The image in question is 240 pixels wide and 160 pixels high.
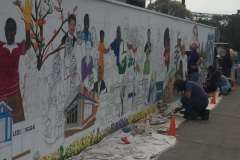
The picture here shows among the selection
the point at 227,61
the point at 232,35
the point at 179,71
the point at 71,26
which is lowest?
the point at 179,71

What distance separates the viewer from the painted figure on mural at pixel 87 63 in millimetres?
5637

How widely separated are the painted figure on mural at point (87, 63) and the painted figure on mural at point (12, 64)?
4.56 feet

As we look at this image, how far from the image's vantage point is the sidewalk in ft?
Answer: 20.1

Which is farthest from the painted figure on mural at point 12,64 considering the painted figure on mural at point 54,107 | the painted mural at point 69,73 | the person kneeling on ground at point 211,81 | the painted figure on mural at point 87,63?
the person kneeling on ground at point 211,81

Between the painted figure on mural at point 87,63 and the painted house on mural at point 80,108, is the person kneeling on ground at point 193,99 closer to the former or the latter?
the painted house on mural at point 80,108

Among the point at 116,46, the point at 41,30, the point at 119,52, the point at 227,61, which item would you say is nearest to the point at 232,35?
the point at 227,61

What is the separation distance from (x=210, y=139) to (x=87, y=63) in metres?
3.08

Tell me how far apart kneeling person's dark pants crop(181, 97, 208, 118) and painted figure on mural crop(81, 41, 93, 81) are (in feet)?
11.7

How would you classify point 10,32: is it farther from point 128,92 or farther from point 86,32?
point 128,92

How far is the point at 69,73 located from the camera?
5.27 m

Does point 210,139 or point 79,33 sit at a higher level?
point 79,33

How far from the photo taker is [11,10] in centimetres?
402

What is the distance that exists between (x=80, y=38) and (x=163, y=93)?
4793 millimetres

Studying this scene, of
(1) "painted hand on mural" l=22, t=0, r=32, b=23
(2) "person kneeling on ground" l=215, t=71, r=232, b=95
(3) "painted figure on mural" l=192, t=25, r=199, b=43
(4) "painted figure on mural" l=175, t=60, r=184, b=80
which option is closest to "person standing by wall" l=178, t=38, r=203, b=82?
(4) "painted figure on mural" l=175, t=60, r=184, b=80
